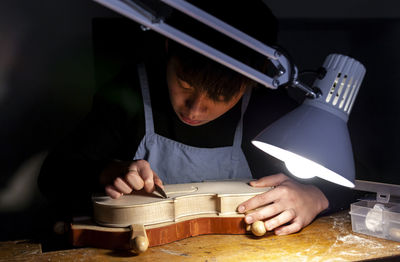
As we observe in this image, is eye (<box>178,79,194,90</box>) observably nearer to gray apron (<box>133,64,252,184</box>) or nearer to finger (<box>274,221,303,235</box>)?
gray apron (<box>133,64,252,184</box>)

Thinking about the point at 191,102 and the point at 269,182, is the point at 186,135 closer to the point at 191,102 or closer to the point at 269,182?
the point at 191,102

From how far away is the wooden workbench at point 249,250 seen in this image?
34.6 inches

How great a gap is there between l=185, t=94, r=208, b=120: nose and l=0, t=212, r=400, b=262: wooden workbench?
407mm

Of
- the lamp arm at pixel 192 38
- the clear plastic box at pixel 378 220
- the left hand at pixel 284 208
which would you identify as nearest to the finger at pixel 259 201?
the left hand at pixel 284 208

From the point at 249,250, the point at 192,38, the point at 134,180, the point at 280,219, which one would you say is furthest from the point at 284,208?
the point at 192,38

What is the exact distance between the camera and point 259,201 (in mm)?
1033

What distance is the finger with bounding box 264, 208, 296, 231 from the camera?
→ 3.30 ft

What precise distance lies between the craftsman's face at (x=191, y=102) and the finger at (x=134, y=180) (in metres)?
0.30

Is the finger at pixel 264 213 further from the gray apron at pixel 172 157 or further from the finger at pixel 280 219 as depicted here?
the gray apron at pixel 172 157

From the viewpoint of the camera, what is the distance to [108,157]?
135 cm

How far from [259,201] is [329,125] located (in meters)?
0.35

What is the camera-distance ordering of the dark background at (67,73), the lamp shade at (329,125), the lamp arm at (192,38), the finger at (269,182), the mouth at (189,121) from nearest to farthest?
the lamp arm at (192,38) → the lamp shade at (329,125) → the finger at (269,182) → the mouth at (189,121) → the dark background at (67,73)

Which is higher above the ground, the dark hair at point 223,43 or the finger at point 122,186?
the dark hair at point 223,43

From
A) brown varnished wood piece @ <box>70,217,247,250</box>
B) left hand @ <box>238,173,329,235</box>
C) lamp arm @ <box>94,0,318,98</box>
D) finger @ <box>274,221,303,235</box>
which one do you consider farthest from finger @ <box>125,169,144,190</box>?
lamp arm @ <box>94,0,318,98</box>
